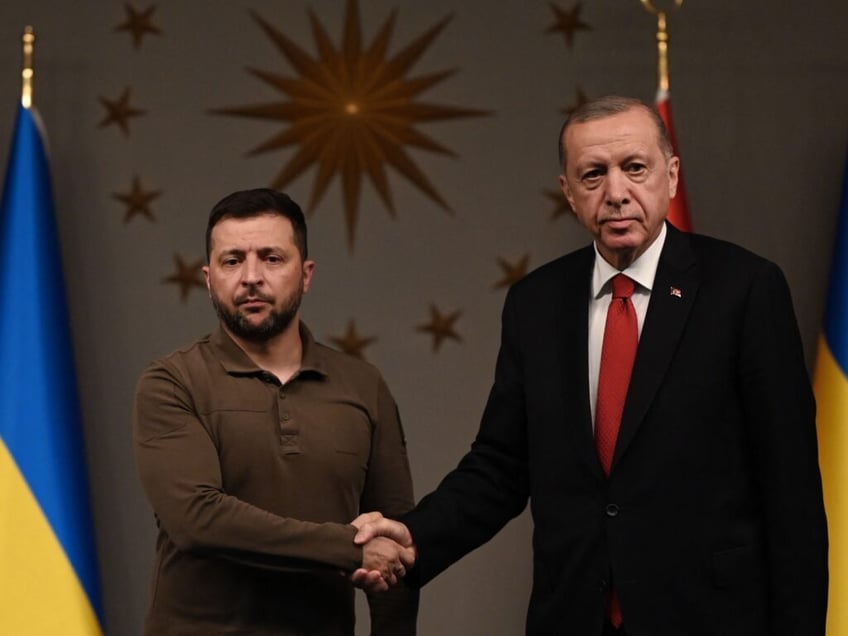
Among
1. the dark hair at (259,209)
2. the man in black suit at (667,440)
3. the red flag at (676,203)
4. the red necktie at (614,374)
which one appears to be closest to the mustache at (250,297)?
the dark hair at (259,209)

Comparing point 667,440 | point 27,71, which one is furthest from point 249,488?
point 27,71

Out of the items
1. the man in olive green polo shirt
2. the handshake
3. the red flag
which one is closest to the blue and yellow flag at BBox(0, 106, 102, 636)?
the man in olive green polo shirt

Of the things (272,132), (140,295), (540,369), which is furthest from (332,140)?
(540,369)

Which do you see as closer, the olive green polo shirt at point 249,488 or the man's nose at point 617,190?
the man's nose at point 617,190

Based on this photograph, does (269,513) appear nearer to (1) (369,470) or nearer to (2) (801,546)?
(1) (369,470)

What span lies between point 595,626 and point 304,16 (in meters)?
2.68

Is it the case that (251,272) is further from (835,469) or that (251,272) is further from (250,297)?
(835,469)

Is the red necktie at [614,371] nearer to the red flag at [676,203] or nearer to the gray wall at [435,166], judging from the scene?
the red flag at [676,203]

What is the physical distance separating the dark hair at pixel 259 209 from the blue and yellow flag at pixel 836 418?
65.5 inches

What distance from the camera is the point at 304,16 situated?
15.3 feet

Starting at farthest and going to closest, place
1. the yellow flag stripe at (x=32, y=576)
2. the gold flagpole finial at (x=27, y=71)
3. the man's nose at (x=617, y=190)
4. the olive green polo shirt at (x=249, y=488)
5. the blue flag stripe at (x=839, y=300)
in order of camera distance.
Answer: the gold flagpole finial at (x=27, y=71) → the blue flag stripe at (x=839, y=300) → the yellow flag stripe at (x=32, y=576) → the olive green polo shirt at (x=249, y=488) → the man's nose at (x=617, y=190)

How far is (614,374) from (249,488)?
0.76 m

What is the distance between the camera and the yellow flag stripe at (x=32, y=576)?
384 cm

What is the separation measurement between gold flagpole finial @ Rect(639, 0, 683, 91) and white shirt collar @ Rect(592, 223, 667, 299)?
1.61 m
